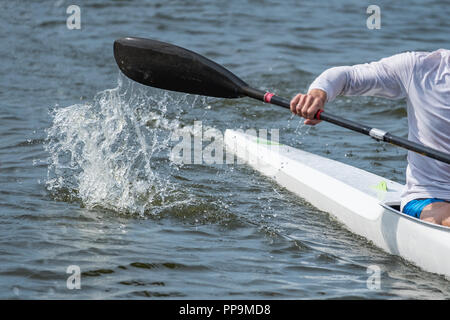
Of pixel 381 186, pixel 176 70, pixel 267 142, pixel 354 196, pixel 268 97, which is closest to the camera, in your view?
pixel 268 97

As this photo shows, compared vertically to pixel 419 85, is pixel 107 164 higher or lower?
lower

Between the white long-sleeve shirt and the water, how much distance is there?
0.83 metres

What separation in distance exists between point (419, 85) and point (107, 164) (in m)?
2.66

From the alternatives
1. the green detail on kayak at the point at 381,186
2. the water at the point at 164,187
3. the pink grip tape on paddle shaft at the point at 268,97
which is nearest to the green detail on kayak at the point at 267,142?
the water at the point at 164,187

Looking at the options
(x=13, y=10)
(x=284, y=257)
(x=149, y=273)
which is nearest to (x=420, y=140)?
(x=284, y=257)

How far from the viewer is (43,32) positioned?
1170cm

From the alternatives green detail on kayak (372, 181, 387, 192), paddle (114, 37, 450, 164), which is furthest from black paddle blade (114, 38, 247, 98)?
green detail on kayak (372, 181, 387, 192)

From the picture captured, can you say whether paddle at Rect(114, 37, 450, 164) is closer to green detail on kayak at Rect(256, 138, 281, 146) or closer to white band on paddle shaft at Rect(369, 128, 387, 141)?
white band on paddle shaft at Rect(369, 128, 387, 141)

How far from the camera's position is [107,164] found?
556cm

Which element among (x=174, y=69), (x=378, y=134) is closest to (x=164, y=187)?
(x=174, y=69)

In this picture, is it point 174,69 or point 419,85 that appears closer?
point 419,85

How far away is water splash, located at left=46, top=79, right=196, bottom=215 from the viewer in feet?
17.2

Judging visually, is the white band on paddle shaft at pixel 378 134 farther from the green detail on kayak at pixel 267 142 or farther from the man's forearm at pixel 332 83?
the green detail on kayak at pixel 267 142

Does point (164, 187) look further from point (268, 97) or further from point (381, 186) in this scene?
point (268, 97)
